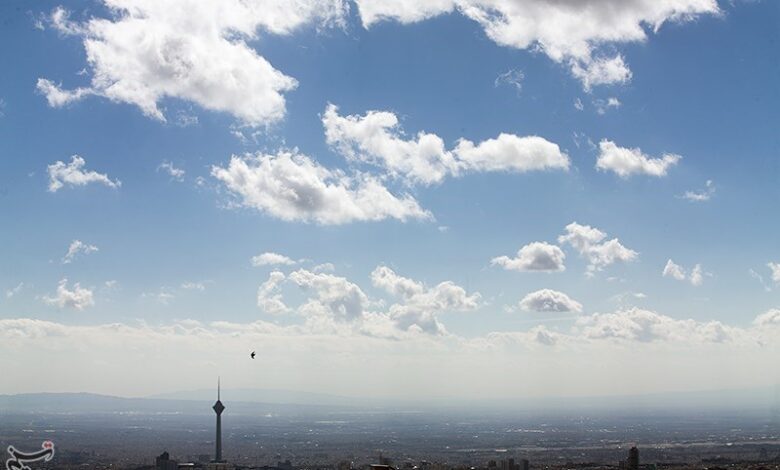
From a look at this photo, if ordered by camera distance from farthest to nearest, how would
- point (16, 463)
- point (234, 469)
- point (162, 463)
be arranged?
point (234, 469) → point (162, 463) → point (16, 463)

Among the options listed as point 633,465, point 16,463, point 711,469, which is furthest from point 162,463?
point 16,463

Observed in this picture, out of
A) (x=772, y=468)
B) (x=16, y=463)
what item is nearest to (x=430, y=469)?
(x=772, y=468)

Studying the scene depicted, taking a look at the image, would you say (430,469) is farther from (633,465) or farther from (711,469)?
(711,469)

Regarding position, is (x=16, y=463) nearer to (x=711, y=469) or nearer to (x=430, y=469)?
(x=430, y=469)

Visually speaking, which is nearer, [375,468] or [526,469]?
[375,468]

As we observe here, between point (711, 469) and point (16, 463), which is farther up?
point (16, 463)

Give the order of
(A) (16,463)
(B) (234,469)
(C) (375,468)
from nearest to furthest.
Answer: (A) (16,463) < (C) (375,468) < (B) (234,469)

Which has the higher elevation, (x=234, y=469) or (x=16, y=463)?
(x=16, y=463)

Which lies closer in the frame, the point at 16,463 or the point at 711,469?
the point at 16,463

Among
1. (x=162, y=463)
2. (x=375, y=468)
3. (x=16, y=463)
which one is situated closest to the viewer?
(x=16, y=463)
